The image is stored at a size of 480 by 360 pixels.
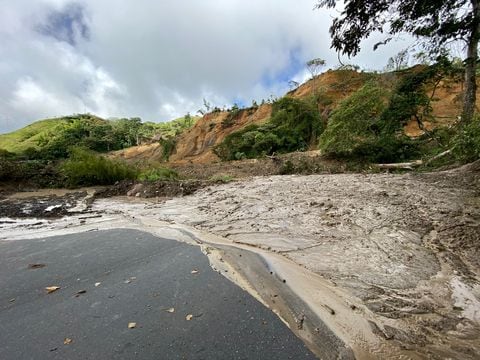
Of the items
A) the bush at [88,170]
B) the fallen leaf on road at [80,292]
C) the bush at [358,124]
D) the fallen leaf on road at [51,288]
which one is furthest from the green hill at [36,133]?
the fallen leaf on road at [80,292]

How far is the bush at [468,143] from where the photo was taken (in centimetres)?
640

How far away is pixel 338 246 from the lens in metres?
3.31

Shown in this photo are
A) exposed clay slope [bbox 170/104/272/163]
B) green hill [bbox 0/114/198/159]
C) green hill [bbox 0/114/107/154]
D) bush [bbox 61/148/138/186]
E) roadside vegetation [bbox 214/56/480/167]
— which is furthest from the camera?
green hill [bbox 0/114/107/154]

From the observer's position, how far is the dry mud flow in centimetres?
188

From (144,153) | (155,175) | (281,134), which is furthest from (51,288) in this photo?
(144,153)

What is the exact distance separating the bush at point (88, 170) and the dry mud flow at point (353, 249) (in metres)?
2.90

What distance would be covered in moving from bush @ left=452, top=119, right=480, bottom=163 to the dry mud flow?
0.68 m

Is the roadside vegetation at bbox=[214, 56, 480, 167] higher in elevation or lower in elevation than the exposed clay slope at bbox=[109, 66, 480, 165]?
lower

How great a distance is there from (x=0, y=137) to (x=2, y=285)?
201 feet

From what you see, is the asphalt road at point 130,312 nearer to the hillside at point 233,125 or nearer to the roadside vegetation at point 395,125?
the roadside vegetation at point 395,125

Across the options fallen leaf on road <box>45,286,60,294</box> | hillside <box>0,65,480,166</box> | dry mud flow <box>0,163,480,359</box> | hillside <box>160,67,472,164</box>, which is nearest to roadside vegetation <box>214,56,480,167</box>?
hillside <box>0,65,480,166</box>

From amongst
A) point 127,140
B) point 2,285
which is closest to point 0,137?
point 127,140

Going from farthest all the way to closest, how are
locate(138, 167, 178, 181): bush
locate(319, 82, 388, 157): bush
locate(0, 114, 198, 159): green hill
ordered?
locate(0, 114, 198, 159): green hill
locate(319, 82, 388, 157): bush
locate(138, 167, 178, 181): bush

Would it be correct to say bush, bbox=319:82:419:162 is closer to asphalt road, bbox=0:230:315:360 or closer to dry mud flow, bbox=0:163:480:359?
dry mud flow, bbox=0:163:480:359
